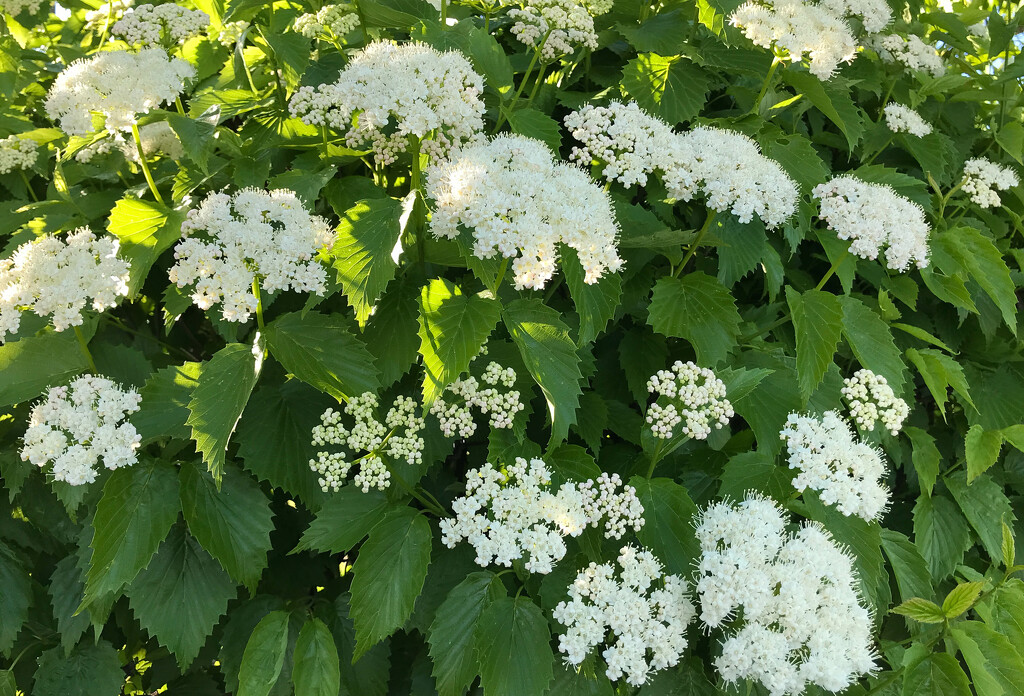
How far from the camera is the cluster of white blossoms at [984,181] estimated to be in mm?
2689

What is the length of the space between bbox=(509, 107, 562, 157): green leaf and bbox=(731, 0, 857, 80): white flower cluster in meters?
0.71

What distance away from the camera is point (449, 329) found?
168 centimetres

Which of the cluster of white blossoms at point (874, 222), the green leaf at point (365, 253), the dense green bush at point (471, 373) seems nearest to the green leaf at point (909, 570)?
the dense green bush at point (471, 373)

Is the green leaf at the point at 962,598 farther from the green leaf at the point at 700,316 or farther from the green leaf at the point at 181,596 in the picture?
the green leaf at the point at 181,596

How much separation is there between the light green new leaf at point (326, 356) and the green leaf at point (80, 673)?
1009mm

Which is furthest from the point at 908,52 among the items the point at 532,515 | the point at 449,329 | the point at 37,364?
the point at 37,364

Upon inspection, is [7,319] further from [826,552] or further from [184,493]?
[826,552]

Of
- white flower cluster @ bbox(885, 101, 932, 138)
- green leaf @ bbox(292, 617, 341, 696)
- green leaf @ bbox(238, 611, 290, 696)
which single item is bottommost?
green leaf @ bbox(238, 611, 290, 696)

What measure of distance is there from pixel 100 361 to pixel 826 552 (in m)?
1.93

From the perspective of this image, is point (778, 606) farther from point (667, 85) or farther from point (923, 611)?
point (667, 85)

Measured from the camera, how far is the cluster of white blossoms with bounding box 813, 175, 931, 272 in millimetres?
2146

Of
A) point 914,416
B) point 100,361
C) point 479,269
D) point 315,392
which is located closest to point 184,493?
point 315,392

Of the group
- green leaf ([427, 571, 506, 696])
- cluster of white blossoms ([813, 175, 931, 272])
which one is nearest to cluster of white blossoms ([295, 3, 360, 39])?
cluster of white blossoms ([813, 175, 931, 272])

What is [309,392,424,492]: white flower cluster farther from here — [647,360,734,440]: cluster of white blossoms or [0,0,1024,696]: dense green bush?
[647,360,734,440]: cluster of white blossoms
